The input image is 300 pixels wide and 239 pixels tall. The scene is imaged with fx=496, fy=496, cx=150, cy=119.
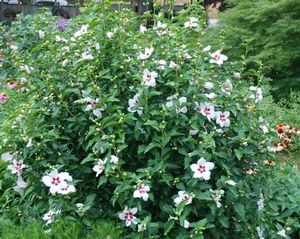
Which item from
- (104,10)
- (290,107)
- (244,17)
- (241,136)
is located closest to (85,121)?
(104,10)

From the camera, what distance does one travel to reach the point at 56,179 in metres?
2.56

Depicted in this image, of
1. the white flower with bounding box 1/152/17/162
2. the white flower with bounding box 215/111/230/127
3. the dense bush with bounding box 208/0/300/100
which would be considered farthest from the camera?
the dense bush with bounding box 208/0/300/100

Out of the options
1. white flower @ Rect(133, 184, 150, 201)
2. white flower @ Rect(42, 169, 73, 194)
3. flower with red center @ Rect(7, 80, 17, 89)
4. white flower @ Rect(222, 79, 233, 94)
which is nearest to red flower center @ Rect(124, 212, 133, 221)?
white flower @ Rect(133, 184, 150, 201)

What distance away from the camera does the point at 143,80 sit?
8.54ft

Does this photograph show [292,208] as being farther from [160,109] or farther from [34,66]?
[34,66]

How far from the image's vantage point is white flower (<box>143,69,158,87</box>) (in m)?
2.59

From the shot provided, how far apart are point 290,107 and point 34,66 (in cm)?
440

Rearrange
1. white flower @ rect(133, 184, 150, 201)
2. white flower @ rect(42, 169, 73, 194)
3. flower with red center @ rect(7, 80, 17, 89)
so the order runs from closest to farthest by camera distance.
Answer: white flower @ rect(133, 184, 150, 201) < white flower @ rect(42, 169, 73, 194) < flower with red center @ rect(7, 80, 17, 89)

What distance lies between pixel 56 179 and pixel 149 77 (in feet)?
2.36

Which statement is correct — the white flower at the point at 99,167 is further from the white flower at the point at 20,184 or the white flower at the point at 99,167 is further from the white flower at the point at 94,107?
the white flower at the point at 20,184

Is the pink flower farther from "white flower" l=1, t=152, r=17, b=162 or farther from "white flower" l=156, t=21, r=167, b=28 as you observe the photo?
"white flower" l=156, t=21, r=167, b=28

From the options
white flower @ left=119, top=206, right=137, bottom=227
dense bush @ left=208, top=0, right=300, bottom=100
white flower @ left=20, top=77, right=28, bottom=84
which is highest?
white flower @ left=20, top=77, right=28, bottom=84

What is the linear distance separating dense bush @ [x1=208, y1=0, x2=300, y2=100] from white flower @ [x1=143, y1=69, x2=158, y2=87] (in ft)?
14.6

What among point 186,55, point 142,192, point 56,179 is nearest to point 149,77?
point 186,55
